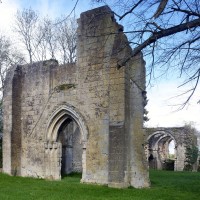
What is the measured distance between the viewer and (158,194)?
10.5 meters

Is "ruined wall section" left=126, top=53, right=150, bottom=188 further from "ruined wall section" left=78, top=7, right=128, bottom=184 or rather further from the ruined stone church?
"ruined wall section" left=78, top=7, right=128, bottom=184

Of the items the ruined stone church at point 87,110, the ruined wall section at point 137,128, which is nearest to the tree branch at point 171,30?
the ruined stone church at point 87,110

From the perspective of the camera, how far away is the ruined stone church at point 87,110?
38.7 ft

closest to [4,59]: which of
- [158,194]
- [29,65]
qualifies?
[29,65]

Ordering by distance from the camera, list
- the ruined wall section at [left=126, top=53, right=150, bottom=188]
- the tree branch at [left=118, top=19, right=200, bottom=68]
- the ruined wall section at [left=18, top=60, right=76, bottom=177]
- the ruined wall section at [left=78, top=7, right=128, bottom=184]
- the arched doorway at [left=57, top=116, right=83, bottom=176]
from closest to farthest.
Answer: the tree branch at [left=118, top=19, right=200, bottom=68]
the ruined wall section at [left=78, top=7, right=128, bottom=184]
the ruined wall section at [left=126, top=53, right=150, bottom=188]
the ruined wall section at [left=18, top=60, right=76, bottom=177]
the arched doorway at [left=57, top=116, right=83, bottom=176]

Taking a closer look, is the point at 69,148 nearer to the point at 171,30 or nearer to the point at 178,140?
the point at 178,140

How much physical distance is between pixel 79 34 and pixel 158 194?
678 centimetres

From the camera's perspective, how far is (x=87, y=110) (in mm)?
12789

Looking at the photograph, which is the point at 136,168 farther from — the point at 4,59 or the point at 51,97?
the point at 4,59

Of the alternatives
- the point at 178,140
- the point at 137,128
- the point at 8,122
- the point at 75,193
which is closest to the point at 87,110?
the point at 137,128

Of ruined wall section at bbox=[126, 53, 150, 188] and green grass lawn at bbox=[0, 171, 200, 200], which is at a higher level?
ruined wall section at bbox=[126, 53, 150, 188]

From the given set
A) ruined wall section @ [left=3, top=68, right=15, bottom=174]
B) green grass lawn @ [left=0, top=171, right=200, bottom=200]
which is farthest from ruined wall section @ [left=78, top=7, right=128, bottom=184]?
ruined wall section @ [left=3, top=68, right=15, bottom=174]

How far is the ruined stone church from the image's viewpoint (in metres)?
11.8

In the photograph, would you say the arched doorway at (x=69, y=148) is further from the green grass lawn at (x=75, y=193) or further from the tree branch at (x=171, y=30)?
the tree branch at (x=171, y=30)
